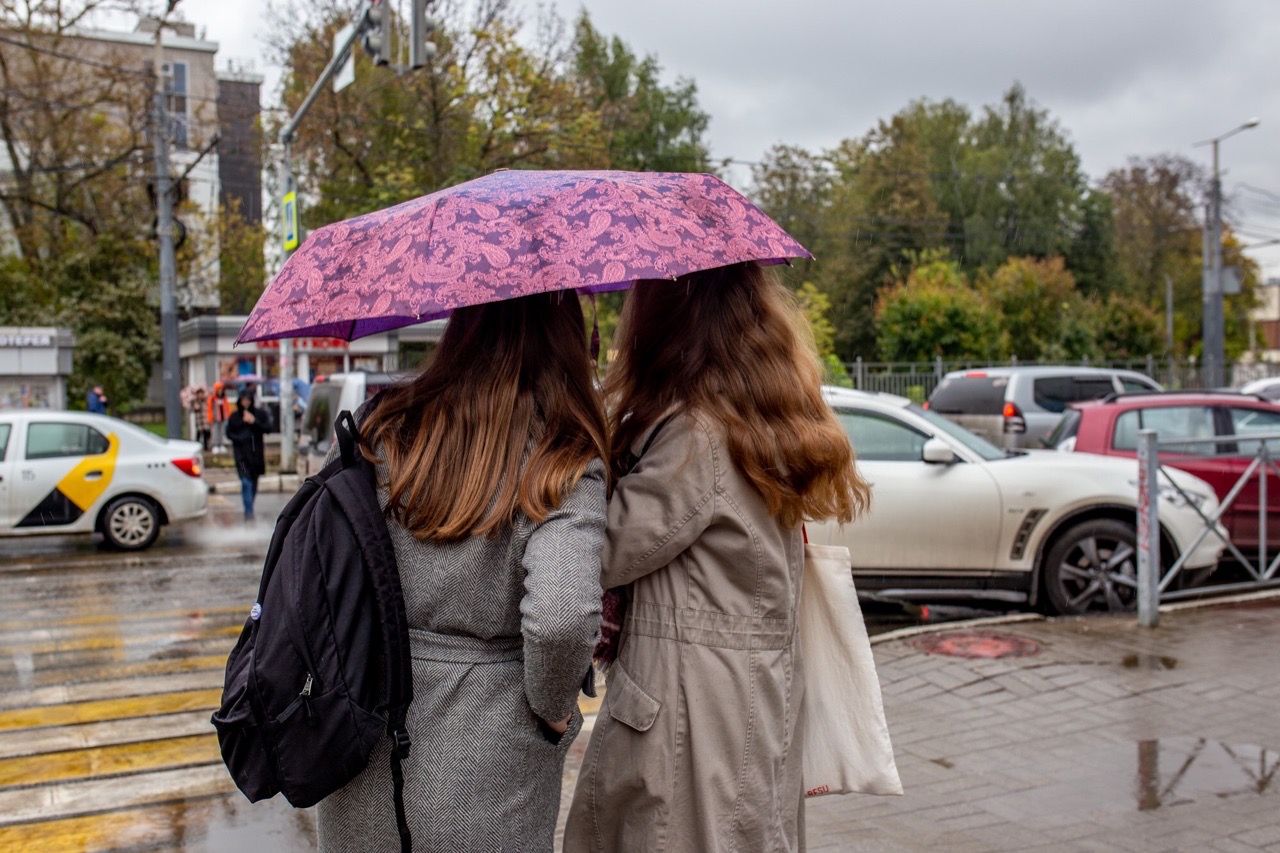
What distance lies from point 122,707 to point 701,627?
16.2ft

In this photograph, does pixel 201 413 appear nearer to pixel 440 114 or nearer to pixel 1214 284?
pixel 440 114

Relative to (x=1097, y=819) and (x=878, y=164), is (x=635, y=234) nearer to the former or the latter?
(x=1097, y=819)

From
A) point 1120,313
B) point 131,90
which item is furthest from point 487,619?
point 1120,313

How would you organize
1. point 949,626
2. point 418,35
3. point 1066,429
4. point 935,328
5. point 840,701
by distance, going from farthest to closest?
point 935,328 → point 418,35 → point 1066,429 → point 949,626 → point 840,701

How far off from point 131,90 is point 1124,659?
1246 inches

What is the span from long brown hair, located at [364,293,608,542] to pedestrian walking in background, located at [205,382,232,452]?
22998mm

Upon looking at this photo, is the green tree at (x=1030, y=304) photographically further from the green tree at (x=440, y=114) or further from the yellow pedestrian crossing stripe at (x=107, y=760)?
the yellow pedestrian crossing stripe at (x=107, y=760)

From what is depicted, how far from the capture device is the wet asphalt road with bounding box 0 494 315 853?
4461 millimetres

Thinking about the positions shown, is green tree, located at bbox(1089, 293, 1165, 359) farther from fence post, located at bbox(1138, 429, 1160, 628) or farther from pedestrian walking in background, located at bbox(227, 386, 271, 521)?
fence post, located at bbox(1138, 429, 1160, 628)

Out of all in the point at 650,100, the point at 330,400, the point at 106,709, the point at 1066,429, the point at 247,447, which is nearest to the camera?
the point at 106,709

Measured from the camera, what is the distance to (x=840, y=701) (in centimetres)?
254

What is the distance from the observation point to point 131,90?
31422mm

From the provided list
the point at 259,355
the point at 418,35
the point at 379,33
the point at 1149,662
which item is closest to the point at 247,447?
the point at 379,33

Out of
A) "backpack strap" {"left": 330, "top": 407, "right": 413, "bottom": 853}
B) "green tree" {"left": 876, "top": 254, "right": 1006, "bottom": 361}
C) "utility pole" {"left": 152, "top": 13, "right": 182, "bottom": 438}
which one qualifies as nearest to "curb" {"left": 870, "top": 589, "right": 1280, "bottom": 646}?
"backpack strap" {"left": 330, "top": 407, "right": 413, "bottom": 853}
